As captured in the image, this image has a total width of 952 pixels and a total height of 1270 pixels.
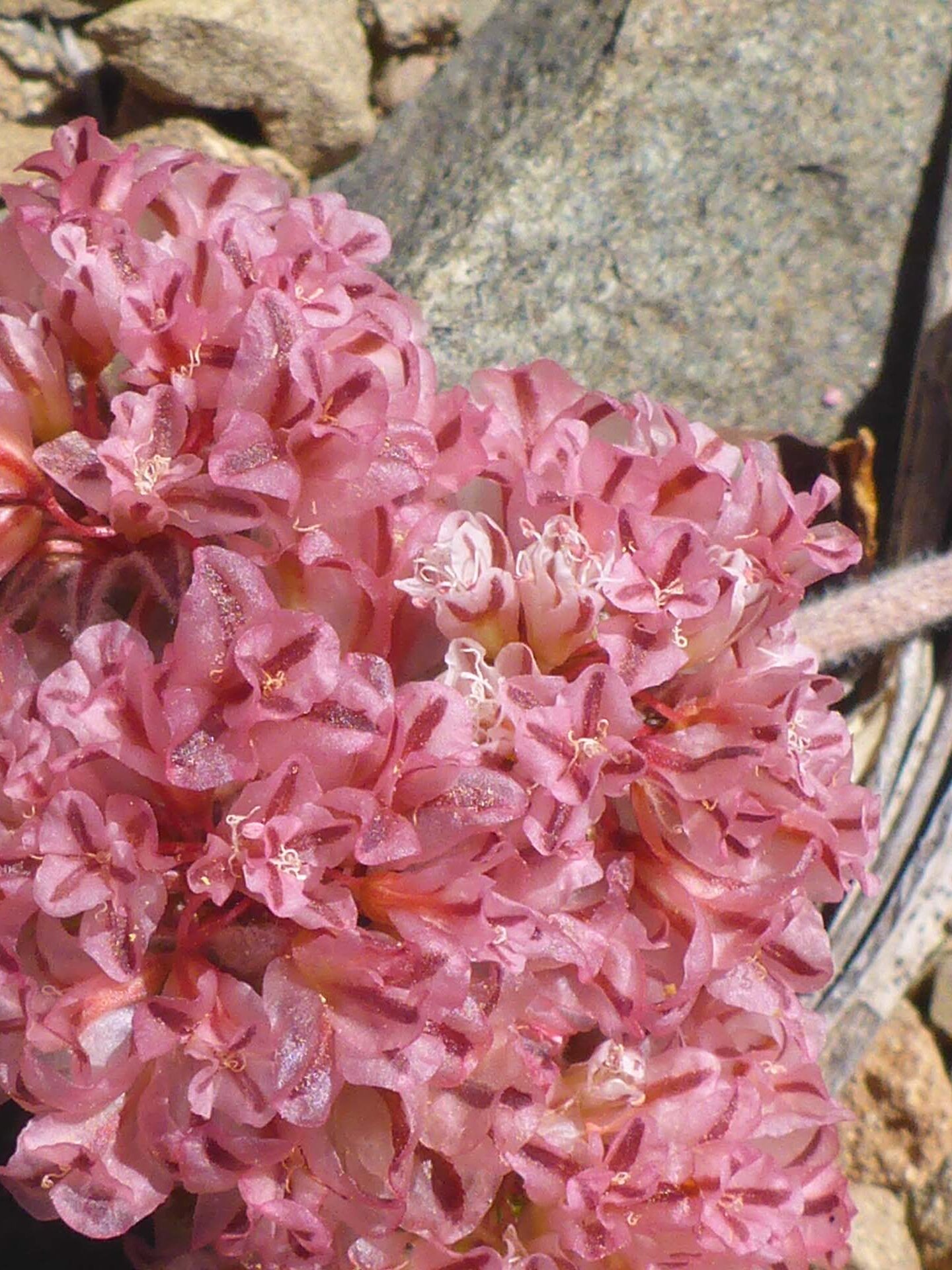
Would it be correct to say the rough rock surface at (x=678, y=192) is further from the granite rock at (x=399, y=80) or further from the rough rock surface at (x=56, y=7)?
the rough rock surface at (x=56, y=7)

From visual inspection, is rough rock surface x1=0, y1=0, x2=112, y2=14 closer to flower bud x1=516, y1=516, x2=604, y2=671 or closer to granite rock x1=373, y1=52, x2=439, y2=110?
granite rock x1=373, y1=52, x2=439, y2=110

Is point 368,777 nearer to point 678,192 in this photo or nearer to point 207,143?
point 678,192

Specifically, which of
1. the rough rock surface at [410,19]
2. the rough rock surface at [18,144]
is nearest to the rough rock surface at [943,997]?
the rough rock surface at [410,19]

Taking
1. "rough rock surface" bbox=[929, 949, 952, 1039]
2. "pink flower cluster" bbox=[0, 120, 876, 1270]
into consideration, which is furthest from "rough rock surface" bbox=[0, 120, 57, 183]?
"rough rock surface" bbox=[929, 949, 952, 1039]

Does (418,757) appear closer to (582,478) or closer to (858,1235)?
(582,478)

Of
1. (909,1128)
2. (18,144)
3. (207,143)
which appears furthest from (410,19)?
(909,1128)

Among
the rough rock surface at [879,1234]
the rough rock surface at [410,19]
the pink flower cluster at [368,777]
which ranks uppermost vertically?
the rough rock surface at [410,19]
